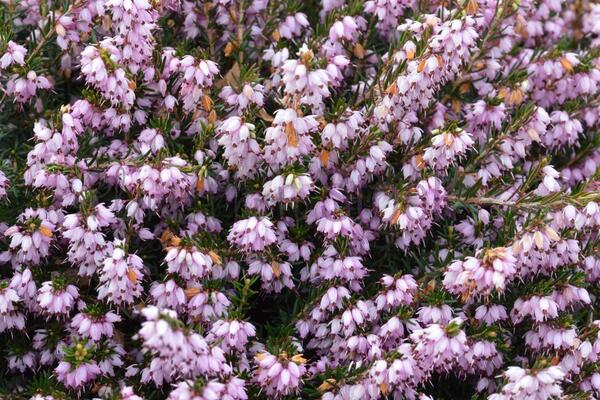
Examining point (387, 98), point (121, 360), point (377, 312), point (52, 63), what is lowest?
point (121, 360)

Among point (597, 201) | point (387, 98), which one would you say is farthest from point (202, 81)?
point (597, 201)

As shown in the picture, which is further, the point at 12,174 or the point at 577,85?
the point at 577,85

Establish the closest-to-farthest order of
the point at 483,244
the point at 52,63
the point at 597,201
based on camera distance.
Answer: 1. the point at 597,201
2. the point at 483,244
3. the point at 52,63

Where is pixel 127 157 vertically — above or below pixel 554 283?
above

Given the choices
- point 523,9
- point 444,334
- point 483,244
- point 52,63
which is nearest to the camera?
point 444,334

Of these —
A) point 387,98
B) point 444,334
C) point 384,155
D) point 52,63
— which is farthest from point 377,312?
point 52,63

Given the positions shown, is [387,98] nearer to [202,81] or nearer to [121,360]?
[202,81]
